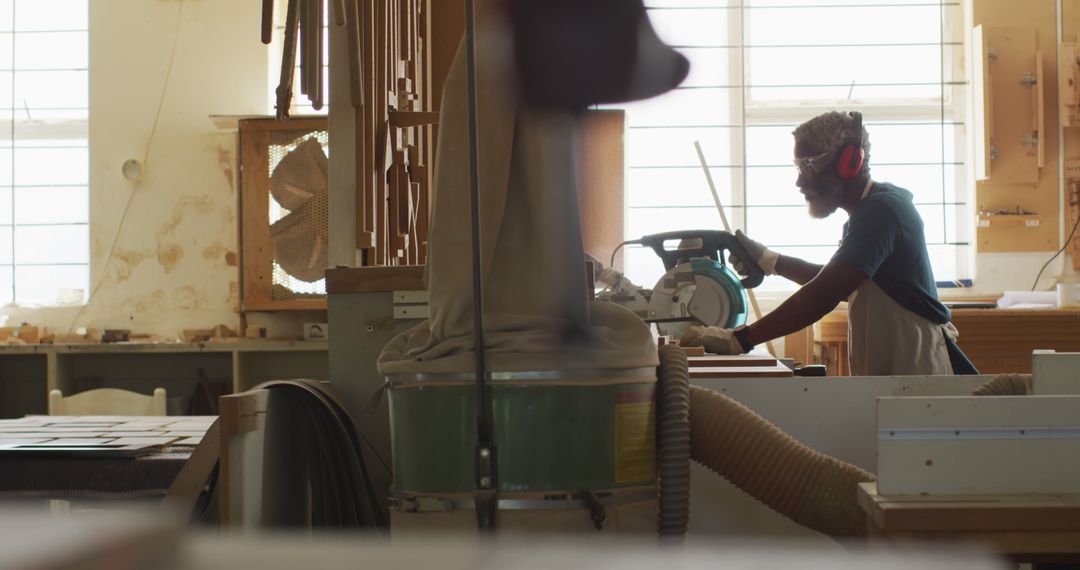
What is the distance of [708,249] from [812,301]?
54 centimetres

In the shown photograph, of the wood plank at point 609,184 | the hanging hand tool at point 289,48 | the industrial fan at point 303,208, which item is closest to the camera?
the hanging hand tool at point 289,48

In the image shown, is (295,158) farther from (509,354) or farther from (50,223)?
(509,354)

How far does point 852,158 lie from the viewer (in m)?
2.77

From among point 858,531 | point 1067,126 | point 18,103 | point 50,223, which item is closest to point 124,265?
point 50,223

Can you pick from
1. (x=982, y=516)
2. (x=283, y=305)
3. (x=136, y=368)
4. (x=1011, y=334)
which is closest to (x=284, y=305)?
(x=283, y=305)

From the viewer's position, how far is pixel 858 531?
143cm

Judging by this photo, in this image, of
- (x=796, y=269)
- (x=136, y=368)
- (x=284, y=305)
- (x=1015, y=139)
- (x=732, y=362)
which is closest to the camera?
(x=732, y=362)

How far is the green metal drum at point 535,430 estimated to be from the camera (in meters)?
1.29

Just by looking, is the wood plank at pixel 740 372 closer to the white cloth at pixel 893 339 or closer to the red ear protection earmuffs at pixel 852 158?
the white cloth at pixel 893 339

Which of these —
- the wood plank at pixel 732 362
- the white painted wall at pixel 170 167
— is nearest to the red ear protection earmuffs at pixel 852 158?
the wood plank at pixel 732 362

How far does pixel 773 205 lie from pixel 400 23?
3181 mm

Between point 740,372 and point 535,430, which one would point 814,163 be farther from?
point 535,430

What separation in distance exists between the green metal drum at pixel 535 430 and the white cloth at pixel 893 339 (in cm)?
145

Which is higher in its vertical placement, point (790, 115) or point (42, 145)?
point (790, 115)
